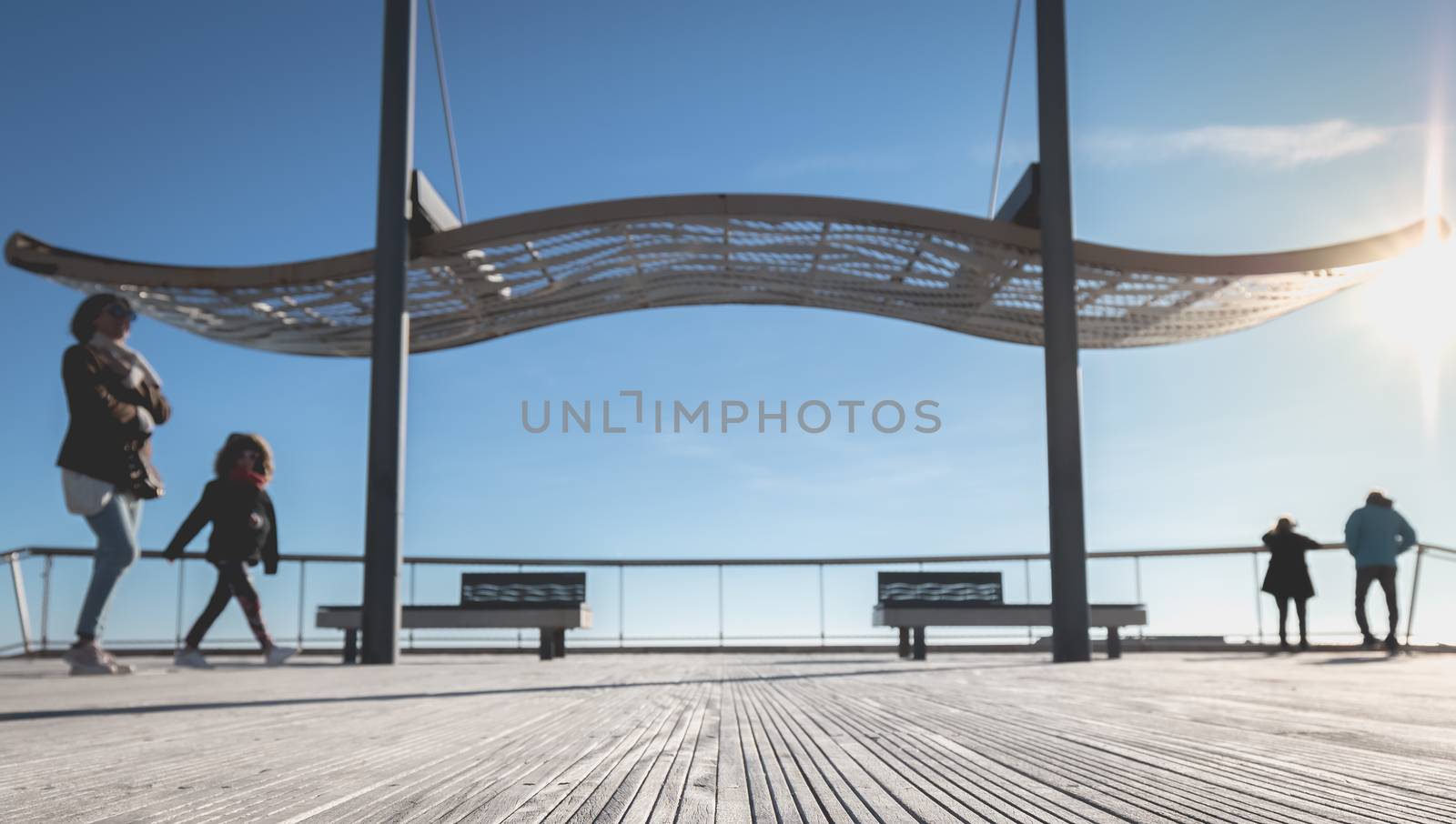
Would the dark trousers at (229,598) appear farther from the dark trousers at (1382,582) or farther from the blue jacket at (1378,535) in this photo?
the dark trousers at (1382,582)

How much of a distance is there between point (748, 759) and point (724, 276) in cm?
1521

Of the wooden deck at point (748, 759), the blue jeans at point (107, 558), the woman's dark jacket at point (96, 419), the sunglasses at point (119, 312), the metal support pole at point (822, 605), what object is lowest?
the metal support pole at point (822, 605)

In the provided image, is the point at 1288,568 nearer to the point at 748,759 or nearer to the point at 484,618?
the point at 484,618

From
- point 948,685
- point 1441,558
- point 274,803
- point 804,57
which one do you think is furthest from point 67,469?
point 1441,558

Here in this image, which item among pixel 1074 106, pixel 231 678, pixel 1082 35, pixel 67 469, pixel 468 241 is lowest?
pixel 231 678

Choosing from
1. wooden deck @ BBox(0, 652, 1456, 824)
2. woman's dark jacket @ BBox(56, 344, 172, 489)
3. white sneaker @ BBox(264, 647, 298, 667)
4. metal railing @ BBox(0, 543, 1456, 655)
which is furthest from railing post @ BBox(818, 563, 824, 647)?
wooden deck @ BBox(0, 652, 1456, 824)

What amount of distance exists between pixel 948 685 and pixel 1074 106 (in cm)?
796

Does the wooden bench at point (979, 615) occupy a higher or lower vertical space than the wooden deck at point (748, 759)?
lower

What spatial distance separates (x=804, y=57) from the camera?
11844 millimetres

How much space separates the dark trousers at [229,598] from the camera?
7117 mm

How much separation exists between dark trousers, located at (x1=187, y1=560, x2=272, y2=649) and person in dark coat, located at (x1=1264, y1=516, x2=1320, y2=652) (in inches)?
432

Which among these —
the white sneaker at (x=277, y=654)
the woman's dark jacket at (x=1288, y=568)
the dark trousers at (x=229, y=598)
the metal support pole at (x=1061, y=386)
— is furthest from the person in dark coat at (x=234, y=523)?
the woman's dark jacket at (x=1288, y=568)

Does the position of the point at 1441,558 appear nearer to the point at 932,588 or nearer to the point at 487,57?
the point at 932,588

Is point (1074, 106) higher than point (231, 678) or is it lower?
higher
